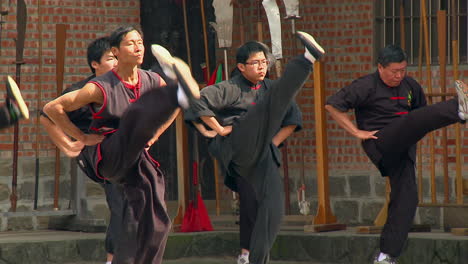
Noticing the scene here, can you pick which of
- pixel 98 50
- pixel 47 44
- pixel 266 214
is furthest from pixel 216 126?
pixel 47 44

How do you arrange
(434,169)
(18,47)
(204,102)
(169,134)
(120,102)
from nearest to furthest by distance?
(120,102), (204,102), (434,169), (18,47), (169,134)

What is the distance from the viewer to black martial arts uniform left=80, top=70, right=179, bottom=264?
6.66 meters

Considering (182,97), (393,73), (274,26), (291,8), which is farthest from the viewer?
(291,8)

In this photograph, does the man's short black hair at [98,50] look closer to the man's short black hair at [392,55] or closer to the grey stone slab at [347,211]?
the man's short black hair at [392,55]

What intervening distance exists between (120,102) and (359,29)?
4.88 meters

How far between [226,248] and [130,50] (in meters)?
3.61

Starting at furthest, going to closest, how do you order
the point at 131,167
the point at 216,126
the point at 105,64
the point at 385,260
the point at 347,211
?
the point at 347,211 < the point at 385,260 < the point at 105,64 < the point at 216,126 < the point at 131,167

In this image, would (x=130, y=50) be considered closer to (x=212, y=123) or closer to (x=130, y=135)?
(x=130, y=135)

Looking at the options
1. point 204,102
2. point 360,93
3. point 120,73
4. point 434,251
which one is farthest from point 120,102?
point 434,251

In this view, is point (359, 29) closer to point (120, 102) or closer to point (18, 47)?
point (18, 47)

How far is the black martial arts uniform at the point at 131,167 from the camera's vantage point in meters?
6.66

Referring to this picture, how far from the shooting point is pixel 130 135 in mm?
6633

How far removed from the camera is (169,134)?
12.1 m

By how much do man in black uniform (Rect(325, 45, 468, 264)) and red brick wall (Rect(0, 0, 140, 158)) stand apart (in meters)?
3.46
